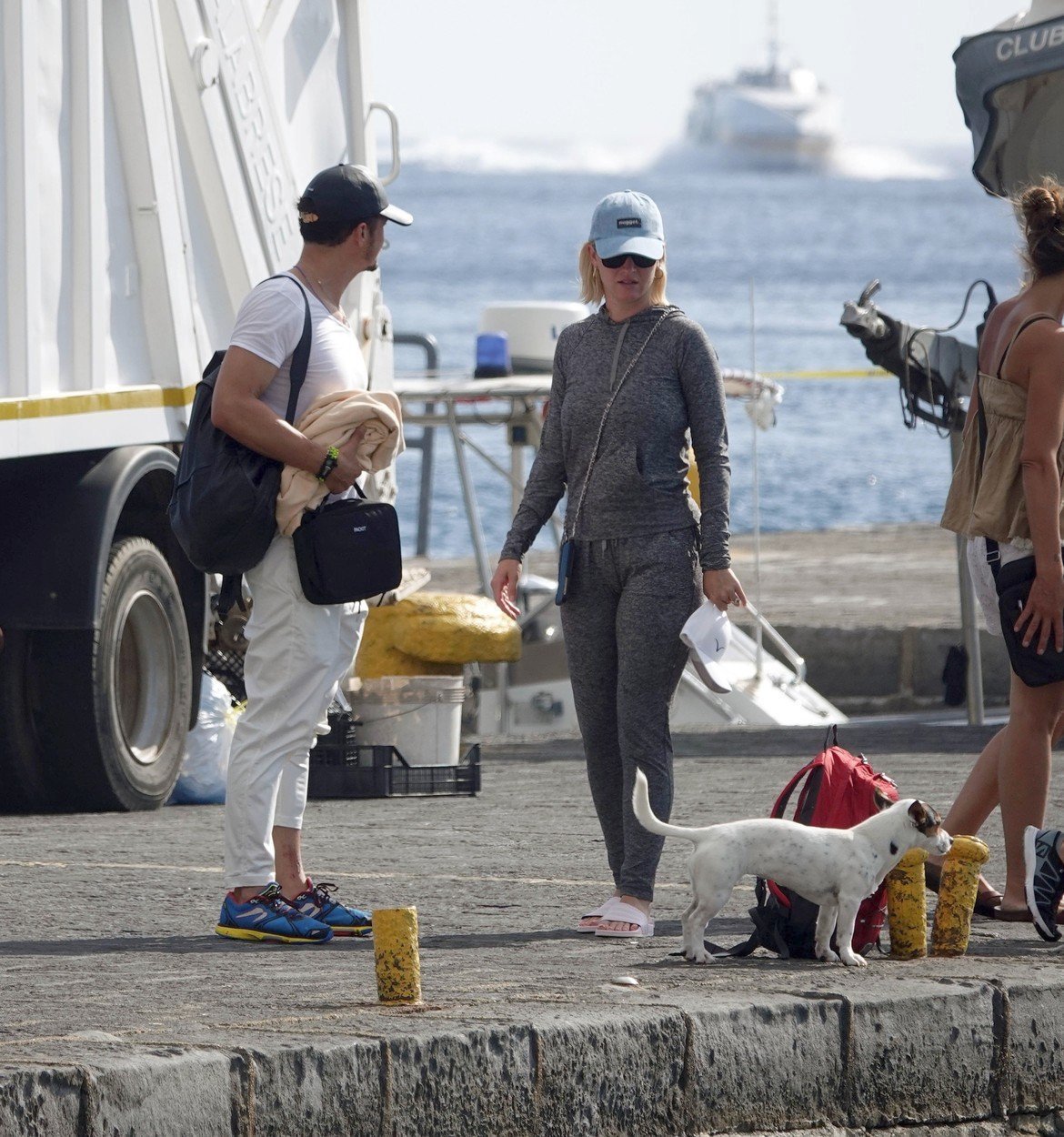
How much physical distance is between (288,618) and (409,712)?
3.36 m

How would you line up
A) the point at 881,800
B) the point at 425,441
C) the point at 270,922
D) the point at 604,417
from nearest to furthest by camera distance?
the point at 881,800, the point at 270,922, the point at 604,417, the point at 425,441

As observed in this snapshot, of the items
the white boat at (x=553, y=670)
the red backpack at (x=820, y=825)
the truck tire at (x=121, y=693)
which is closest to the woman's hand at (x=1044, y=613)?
the red backpack at (x=820, y=825)

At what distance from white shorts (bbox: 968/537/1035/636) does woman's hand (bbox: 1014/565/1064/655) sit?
0.13 metres

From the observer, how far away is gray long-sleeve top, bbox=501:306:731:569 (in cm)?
554

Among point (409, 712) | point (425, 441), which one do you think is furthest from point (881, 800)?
point (425, 441)

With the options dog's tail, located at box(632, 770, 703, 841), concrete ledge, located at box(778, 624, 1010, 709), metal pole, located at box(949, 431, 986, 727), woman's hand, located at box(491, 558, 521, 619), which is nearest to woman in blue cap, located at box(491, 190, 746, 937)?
woman's hand, located at box(491, 558, 521, 619)

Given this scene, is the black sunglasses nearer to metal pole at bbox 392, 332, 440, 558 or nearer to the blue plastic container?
the blue plastic container

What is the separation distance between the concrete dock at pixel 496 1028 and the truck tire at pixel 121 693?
1.42 metres

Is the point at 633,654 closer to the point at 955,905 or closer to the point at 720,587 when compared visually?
the point at 720,587

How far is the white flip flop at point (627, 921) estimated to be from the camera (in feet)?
17.7

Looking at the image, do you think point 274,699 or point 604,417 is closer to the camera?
point 274,699

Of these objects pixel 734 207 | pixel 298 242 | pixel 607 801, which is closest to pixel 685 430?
pixel 607 801

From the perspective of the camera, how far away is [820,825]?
17.4 feet

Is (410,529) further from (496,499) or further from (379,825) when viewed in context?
(379,825)
